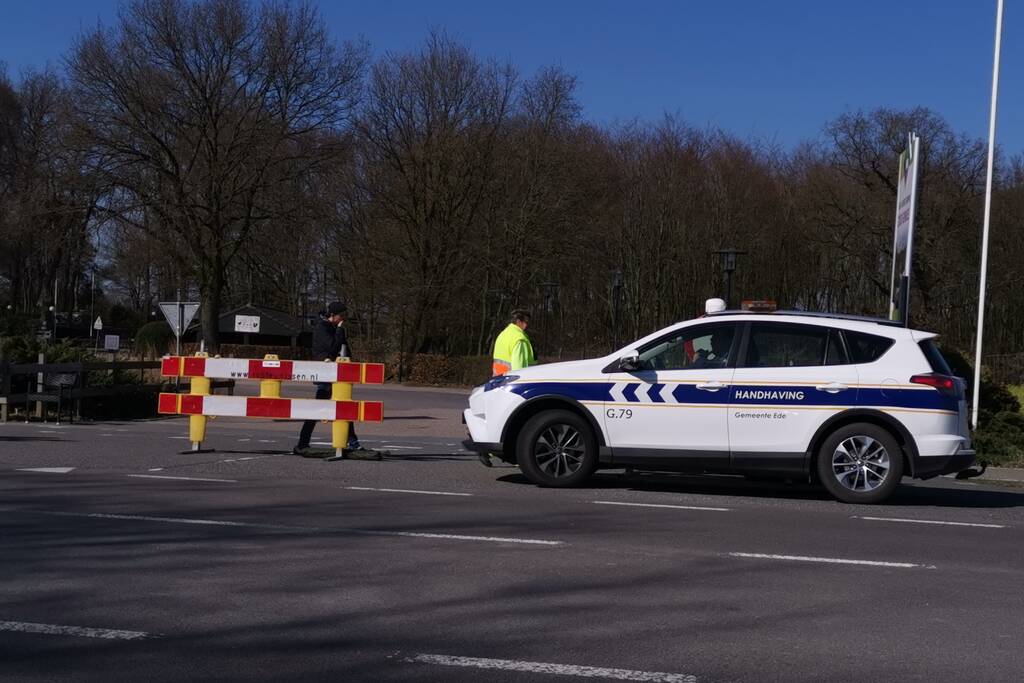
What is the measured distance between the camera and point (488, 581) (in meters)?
7.08

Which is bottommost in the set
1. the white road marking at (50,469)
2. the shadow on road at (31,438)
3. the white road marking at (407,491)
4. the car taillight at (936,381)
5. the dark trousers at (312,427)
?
the white road marking at (50,469)

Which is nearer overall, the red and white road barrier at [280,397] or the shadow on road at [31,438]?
the red and white road barrier at [280,397]

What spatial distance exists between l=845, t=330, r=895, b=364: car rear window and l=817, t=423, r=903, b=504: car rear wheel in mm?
639

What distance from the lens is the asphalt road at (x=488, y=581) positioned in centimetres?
540

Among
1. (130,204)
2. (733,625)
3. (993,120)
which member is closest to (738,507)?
(733,625)

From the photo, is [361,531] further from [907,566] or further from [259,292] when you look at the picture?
[259,292]

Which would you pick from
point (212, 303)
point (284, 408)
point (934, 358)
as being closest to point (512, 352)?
point (284, 408)

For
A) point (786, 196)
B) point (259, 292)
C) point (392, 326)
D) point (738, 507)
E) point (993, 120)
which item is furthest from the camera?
point (259, 292)

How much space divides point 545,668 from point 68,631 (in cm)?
239

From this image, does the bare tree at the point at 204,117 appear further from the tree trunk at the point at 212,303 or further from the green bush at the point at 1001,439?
the green bush at the point at 1001,439

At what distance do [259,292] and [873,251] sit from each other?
130 ft

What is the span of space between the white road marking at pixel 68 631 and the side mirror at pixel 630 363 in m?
6.50

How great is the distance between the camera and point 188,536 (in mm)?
8383

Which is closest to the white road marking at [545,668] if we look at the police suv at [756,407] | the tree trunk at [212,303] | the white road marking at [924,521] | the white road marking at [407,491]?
the white road marking at [924,521]
